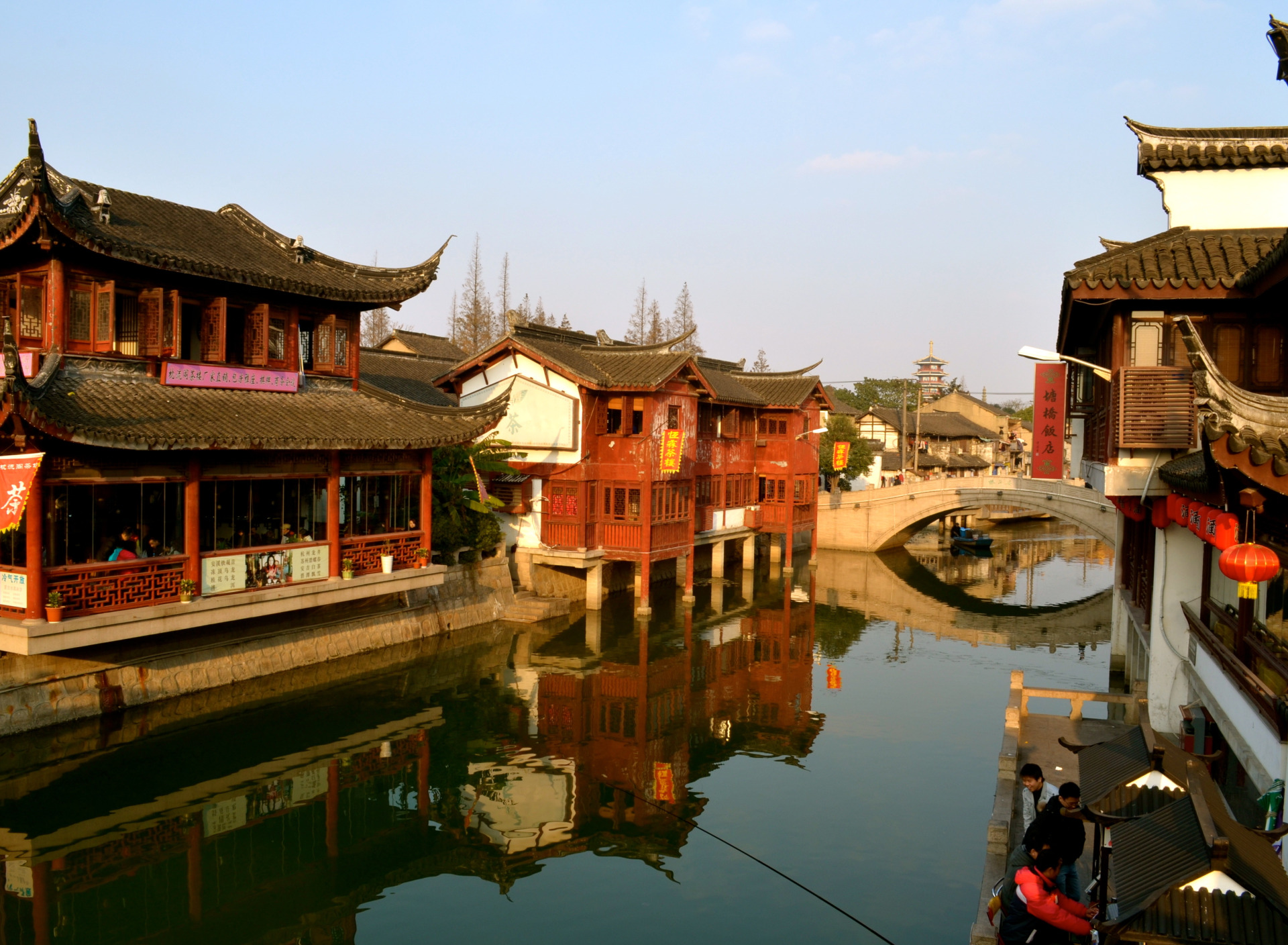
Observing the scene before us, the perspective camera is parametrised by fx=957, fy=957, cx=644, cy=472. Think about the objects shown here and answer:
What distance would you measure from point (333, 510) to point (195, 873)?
8.13 metres

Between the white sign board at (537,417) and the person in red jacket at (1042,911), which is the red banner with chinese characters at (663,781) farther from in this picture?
the white sign board at (537,417)

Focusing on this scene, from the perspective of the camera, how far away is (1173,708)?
12.8 metres

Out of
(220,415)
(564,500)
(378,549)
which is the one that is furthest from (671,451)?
(220,415)

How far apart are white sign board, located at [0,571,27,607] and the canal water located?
2214mm

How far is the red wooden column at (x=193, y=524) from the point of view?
15875mm

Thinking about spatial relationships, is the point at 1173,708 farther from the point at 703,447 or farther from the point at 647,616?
the point at 703,447

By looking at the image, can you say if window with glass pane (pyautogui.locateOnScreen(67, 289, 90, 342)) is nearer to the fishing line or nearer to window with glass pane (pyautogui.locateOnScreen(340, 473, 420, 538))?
window with glass pane (pyautogui.locateOnScreen(340, 473, 420, 538))

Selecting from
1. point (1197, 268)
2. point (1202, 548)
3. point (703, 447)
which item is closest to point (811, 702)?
point (1202, 548)

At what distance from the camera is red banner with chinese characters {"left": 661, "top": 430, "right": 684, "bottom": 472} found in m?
27.1

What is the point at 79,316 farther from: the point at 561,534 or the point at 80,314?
the point at 561,534

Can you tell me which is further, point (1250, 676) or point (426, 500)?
point (426, 500)

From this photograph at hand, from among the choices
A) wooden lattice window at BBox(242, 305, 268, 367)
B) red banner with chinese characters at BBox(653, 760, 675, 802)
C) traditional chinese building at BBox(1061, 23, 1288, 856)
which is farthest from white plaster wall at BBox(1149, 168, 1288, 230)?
wooden lattice window at BBox(242, 305, 268, 367)

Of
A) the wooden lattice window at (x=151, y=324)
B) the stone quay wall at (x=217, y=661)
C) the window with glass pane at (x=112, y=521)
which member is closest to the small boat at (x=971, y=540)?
the stone quay wall at (x=217, y=661)

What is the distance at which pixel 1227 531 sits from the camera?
9078 millimetres
